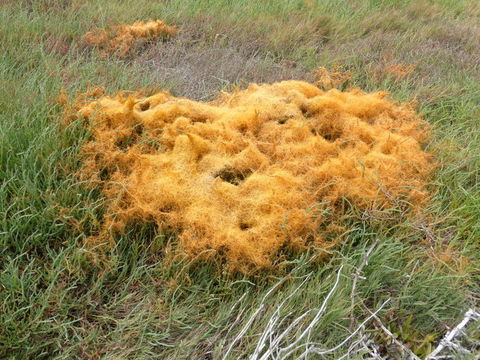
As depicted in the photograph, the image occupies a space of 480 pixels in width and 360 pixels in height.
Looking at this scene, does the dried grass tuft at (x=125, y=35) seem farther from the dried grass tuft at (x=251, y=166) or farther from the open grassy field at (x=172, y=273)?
the dried grass tuft at (x=251, y=166)

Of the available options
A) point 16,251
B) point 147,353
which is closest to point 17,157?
point 16,251

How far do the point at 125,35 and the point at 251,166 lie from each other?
1.84 m

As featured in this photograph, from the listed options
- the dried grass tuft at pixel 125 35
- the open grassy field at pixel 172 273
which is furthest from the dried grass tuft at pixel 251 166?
the dried grass tuft at pixel 125 35

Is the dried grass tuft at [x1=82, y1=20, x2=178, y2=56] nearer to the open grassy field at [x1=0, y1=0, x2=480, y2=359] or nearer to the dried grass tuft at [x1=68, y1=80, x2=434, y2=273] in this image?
the open grassy field at [x1=0, y1=0, x2=480, y2=359]

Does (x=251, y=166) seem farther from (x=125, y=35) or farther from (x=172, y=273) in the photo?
(x=125, y=35)

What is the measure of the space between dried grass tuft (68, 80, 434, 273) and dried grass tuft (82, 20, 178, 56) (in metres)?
0.74

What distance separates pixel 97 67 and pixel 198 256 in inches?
68.6

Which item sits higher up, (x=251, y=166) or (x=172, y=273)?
(x=251, y=166)

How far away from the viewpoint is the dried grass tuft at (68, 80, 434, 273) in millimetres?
1794

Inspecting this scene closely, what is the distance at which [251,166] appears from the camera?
212 cm

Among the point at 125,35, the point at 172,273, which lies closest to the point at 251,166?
the point at 172,273

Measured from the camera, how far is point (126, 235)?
1.77 metres

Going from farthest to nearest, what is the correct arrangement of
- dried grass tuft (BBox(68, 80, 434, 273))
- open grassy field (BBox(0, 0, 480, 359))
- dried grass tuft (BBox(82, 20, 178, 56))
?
dried grass tuft (BBox(82, 20, 178, 56))
dried grass tuft (BBox(68, 80, 434, 273))
open grassy field (BBox(0, 0, 480, 359))

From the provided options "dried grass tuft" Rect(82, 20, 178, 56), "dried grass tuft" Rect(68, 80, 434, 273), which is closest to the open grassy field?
"dried grass tuft" Rect(68, 80, 434, 273)
